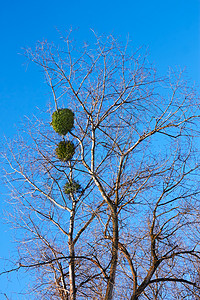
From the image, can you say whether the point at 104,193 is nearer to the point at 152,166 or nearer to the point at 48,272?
the point at 152,166

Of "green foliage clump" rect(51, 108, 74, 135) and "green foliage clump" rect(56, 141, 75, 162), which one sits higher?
"green foliage clump" rect(51, 108, 74, 135)

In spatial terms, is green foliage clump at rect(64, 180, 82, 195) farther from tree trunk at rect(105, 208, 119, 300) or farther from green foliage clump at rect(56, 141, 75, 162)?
tree trunk at rect(105, 208, 119, 300)

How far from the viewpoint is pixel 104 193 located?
639cm

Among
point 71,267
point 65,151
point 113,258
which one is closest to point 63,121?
point 65,151

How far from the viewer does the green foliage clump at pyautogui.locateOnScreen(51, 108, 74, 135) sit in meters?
6.66

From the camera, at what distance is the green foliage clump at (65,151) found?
22.6 feet

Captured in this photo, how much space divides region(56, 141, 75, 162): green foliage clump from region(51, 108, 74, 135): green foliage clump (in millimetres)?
289

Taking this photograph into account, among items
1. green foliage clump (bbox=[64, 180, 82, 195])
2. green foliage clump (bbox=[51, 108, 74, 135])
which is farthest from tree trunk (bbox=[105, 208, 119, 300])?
green foliage clump (bbox=[51, 108, 74, 135])

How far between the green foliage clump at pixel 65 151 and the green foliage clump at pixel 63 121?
289 mm

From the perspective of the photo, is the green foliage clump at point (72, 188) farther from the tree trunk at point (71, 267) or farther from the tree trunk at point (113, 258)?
the tree trunk at point (113, 258)

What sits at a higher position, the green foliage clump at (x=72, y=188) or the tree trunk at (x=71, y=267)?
the green foliage clump at (x=72, y=188)

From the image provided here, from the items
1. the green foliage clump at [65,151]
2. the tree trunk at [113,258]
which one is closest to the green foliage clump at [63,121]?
the green foliage clump at [65,151]

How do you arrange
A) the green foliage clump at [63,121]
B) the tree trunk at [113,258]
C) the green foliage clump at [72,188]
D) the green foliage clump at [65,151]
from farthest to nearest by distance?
the green foliage clump at [72,188] < the green foliage clump at [65,151] < the green foliage clump at [63,121] < the tree trunk at [113,258]

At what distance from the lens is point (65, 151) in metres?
6.90
